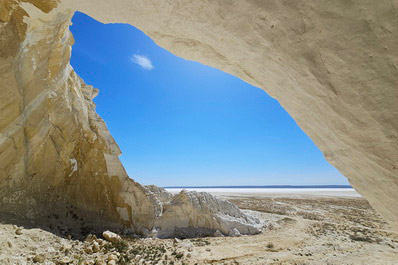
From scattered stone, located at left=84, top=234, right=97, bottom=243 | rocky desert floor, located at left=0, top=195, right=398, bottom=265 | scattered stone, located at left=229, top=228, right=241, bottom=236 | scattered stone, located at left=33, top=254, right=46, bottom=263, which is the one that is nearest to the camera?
scattered stone, located at left=33, top=254, right=46, bottom=263

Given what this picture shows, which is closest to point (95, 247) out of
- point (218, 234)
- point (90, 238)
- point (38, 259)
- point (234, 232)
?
point (90, 238)

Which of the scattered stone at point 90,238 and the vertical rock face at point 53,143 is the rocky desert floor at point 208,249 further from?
the vertical rock face at point 53,143

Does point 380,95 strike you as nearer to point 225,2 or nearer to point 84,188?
point 225,2

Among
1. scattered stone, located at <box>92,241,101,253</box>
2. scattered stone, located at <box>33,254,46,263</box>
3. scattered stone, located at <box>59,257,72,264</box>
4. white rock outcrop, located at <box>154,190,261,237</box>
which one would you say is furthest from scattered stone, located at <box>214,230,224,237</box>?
scattered stone, located at <box>33,254,46,263</box>

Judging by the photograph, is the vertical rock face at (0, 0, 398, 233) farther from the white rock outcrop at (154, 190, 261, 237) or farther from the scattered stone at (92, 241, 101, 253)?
the white rock outcrop at (154, 190, 261, 237)

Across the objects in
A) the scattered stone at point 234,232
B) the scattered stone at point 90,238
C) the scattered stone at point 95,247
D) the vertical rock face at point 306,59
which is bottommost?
the scattered stone at point 234,232

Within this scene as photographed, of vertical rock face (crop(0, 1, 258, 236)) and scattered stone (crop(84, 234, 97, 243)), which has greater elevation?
vertical rock face (crop(0, 1, 258, 236))

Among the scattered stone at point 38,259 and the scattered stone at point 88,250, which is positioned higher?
the scattered stone at point 38,259

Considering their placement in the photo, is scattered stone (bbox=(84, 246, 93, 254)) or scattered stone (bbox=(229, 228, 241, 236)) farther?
scattered stone (bbox=(229, 228, 241, 236))

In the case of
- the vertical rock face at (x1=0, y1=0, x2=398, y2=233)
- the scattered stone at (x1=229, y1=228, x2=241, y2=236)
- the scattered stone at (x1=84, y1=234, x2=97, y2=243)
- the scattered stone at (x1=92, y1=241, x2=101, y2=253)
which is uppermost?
the vertical rock face at (x1=0, y1=0, x2=398, y2=233)

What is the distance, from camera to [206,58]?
167 inches

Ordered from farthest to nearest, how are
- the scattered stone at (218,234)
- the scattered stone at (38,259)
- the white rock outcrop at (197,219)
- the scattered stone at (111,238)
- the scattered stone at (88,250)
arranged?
1. the scattered stone at (218,234)
2. the white rock outcrop at (197,219)
3. the scattered stone at (111,238)
4. the scattered stone at (88,250)
5. the scattered stone at (38,259)

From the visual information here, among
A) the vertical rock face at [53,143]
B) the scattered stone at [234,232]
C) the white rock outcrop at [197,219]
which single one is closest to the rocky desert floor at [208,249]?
the scattered stone at [234,232]

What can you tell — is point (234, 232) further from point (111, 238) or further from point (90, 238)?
point (90, 238)
